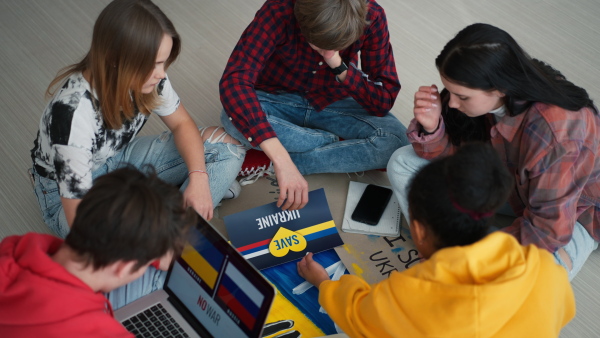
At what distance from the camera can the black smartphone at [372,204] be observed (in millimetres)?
1704

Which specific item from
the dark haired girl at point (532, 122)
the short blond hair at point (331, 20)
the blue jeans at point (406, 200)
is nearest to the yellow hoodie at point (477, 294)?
the dark haired girl at point (532, 122)

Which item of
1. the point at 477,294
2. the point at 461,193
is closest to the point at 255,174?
the point at 461,193

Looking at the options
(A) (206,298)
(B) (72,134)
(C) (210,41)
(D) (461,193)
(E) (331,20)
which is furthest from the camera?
(C) (210,41)

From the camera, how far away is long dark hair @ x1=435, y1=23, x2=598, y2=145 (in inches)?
51.3

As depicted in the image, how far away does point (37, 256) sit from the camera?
3.12ft

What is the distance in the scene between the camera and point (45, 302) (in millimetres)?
915

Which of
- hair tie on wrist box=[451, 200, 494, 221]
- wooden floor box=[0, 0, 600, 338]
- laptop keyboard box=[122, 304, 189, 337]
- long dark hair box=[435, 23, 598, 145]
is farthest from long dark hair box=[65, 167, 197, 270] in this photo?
wooden floor box=[0, 0, 600, 338]

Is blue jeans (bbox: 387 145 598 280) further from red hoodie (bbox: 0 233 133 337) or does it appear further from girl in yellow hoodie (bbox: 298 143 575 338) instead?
red hoodie (bbox: 0 233 133 337)

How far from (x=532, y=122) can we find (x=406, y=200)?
374 mm

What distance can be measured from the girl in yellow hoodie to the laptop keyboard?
0.37 metres

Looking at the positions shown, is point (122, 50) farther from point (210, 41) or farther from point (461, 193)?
point (210, 41)

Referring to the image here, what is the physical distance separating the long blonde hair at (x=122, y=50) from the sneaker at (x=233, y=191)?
1.68 feet

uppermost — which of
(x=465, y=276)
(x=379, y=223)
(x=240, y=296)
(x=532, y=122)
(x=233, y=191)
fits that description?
(x=532, y=122)

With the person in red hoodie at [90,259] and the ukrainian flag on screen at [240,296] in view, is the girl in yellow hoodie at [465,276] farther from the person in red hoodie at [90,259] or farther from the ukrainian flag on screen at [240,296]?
the person in red hoodie at [90,259]
